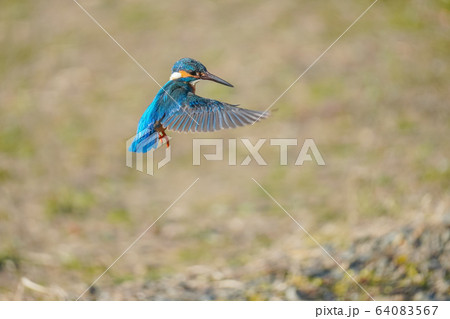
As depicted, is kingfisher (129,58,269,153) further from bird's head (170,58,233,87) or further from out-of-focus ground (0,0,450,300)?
out-of-focus ground (0,0,450,300)

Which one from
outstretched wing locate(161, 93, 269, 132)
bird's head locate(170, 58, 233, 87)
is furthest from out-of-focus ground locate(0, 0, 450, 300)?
bird's head locate(170, 58, 233, 87)

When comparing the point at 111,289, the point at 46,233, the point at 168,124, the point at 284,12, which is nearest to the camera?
the point at 168,124

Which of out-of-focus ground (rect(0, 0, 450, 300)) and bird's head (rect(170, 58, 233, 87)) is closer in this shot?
bird's head (rect(170, 58, 233, 87))

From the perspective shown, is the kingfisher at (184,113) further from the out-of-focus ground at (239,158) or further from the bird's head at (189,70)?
the out-of-focus ground at (239,158)

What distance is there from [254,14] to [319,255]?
7510mm

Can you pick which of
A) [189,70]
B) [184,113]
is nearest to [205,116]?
[184,113]

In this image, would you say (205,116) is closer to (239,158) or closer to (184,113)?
(184,113)

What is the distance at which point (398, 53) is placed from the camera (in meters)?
11.8

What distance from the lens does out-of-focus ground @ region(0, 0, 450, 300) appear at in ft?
22.3

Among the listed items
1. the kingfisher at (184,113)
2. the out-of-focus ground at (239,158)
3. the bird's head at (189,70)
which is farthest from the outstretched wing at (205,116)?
the out-of-focus ground at (239,158)

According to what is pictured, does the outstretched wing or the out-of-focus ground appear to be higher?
the out-of-focus ground

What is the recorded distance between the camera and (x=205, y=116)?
3447 mm

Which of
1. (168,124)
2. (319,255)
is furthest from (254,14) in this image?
(168,124)

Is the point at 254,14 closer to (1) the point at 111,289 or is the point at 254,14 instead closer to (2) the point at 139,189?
(2) the point at 139,189
